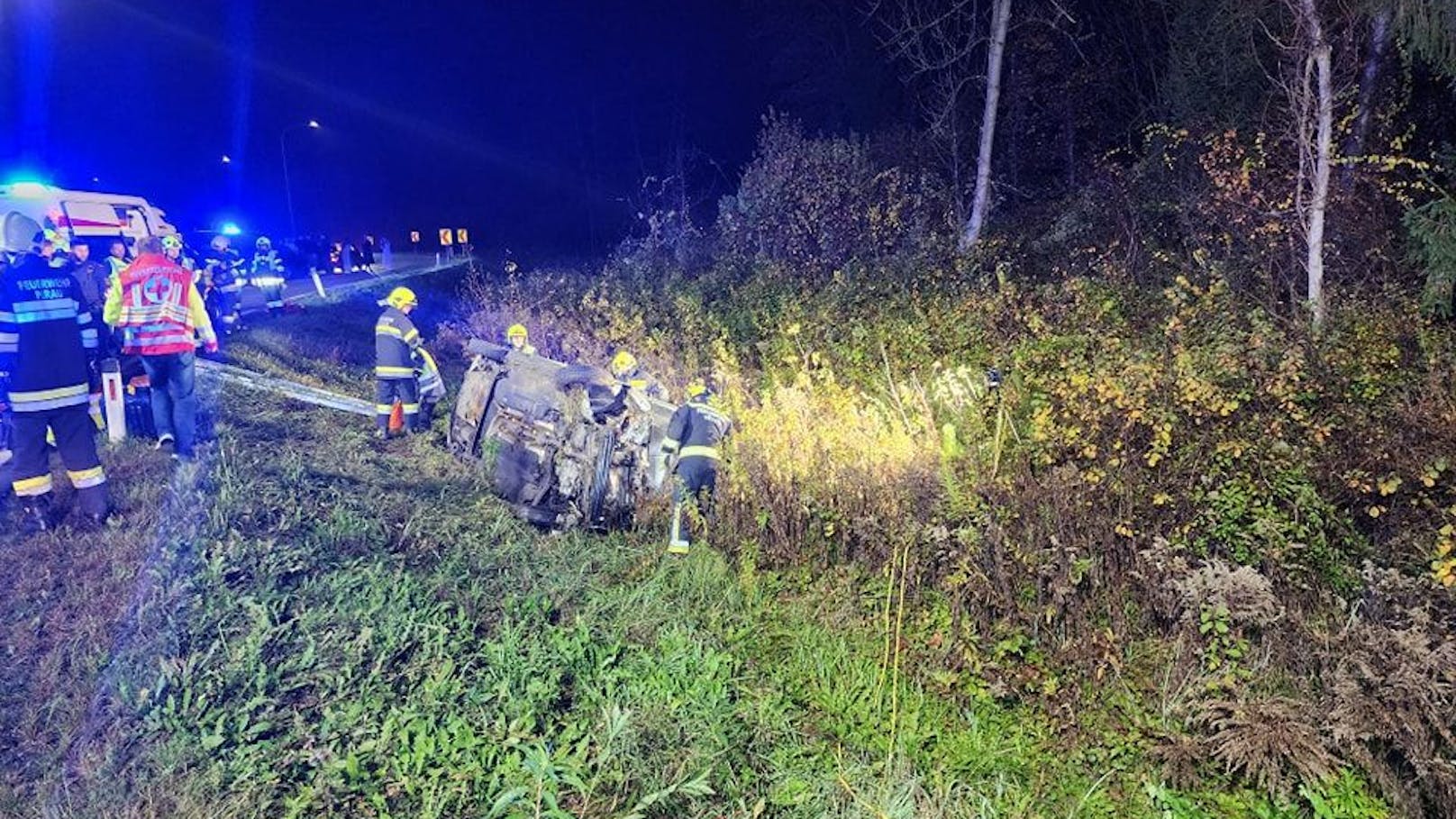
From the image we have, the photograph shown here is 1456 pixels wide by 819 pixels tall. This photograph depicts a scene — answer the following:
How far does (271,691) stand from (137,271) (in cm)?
400

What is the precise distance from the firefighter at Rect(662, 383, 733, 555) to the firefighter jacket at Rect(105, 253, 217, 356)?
3.81 m

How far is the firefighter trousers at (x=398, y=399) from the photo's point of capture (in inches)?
279

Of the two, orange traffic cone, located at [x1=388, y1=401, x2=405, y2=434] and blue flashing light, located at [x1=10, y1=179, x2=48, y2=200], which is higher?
blue flashing light, located at [x1=10, y1=179, x2=48, y2=200]

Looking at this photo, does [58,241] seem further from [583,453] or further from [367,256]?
[367,256]

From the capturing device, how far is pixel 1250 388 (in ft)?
14.6

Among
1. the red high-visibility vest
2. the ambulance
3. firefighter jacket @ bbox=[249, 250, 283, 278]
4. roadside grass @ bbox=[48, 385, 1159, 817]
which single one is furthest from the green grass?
firefighter jacket @ bbox=[249, 250, 283, 278]

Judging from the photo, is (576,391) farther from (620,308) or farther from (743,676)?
(620,308)

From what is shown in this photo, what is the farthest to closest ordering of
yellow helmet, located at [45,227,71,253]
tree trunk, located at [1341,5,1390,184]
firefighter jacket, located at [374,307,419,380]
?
1. firefighter jacket, located at [374,307,419,380]
2. tree trunk, located at [1341,5,1390,184]
3. yellow helmet, located at [45,227,71,253]

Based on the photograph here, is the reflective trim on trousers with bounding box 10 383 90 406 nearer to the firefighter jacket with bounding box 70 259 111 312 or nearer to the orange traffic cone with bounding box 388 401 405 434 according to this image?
the orange traffic cone with bounding box 388 401 405 434

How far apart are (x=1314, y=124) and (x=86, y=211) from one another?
19306 millimetres

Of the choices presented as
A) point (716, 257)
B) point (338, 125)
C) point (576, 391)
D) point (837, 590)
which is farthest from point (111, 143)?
point (837, 590)

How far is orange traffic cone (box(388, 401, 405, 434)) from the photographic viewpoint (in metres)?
7.17

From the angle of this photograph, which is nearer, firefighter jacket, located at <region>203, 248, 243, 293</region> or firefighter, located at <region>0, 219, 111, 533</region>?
firefighter, located at <region>0, 219, 111, 533</region>

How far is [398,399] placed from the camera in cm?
718
